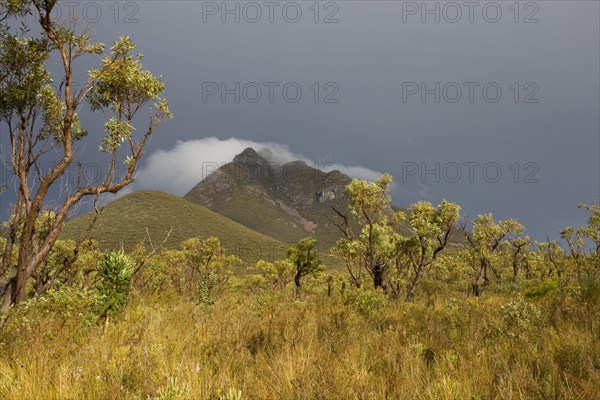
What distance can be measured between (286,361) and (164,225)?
12481 cm

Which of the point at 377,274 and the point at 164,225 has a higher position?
the point at 164,225

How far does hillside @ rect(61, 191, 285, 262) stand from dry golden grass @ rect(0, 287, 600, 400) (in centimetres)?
10002

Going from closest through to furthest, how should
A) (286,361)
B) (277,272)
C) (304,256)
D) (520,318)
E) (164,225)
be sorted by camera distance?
(286,361), (520,318), (304,256), (277,272), (164,225)

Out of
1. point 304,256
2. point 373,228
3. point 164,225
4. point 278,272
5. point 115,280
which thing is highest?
point 164,225

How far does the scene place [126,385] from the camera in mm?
4113

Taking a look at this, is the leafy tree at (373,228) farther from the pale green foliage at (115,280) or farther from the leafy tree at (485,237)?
the pale green foliage at (115,280)

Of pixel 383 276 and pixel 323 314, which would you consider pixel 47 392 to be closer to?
pixel 323 314

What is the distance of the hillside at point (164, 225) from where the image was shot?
105 meters

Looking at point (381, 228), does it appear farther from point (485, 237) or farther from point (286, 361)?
point (286, 361)

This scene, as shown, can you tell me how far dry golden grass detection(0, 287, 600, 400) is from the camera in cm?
375

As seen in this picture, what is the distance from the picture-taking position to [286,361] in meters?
4.59

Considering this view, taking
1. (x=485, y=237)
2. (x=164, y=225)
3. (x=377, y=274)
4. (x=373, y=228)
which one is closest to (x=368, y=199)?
(x=373, y=228)

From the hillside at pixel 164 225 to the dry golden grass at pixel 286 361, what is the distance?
10002 centimetres

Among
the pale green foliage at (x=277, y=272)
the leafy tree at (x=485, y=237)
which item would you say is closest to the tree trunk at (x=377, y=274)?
the leafy tree at (x=485, y=237)
